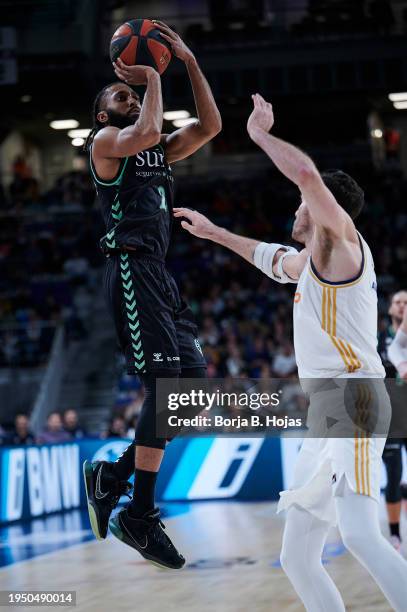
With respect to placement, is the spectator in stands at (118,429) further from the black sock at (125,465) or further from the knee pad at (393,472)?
the black sock at (125,465)

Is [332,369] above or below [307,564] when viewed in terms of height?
above

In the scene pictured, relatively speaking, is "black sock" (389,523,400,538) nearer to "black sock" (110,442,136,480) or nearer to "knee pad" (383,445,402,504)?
"knee pad" (383,445,402,504)

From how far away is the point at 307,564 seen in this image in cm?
448

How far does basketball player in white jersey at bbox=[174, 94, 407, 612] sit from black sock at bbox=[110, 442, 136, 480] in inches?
36.9

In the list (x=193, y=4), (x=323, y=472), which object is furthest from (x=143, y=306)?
(x=193, y=4)

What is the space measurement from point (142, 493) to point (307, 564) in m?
0.91

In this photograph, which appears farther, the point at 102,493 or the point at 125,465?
the point at 125,465

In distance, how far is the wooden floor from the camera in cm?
668

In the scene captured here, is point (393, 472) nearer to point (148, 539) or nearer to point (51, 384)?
point (148, 539)

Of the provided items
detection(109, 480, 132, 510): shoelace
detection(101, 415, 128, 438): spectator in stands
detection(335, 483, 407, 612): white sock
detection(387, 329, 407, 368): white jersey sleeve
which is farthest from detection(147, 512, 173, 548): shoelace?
detection(101, 415, 128, 438): spectator in stands

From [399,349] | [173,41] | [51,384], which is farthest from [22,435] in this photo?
[173,41]

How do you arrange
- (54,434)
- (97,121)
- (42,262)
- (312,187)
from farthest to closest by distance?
(42,262)
(54,434)
(97,121)
(312,187)

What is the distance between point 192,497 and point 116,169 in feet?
31.0

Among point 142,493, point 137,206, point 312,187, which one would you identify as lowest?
point 142,493
